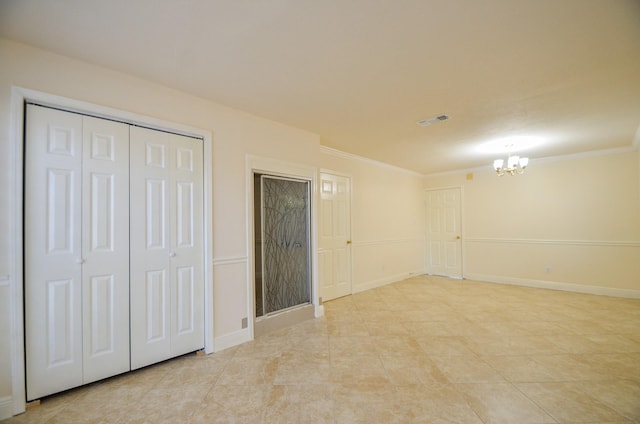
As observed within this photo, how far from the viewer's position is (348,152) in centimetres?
512

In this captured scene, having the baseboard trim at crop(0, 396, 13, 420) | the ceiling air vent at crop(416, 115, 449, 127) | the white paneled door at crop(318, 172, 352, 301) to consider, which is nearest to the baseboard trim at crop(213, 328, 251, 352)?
the baseboard trim at crop(0, 396, 13, 420)

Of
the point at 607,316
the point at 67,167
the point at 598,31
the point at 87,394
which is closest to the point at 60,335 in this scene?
the point at 87,394

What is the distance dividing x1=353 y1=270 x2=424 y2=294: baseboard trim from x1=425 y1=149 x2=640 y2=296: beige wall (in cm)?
135

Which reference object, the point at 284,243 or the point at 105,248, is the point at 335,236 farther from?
the point at 105,248

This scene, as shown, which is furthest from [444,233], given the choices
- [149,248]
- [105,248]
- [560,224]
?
[105,248]

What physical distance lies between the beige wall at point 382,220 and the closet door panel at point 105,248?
292cm

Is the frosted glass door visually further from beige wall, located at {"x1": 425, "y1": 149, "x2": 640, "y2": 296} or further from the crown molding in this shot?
beige wall, located at {"x1": 425, "y1": 149, "x2": 640, "y2": 296}

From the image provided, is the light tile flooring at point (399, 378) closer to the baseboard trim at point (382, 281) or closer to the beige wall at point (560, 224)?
the baseboard trim at point (382, 281)

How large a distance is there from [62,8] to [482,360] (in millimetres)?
4195

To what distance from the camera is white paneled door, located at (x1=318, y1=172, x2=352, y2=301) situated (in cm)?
476

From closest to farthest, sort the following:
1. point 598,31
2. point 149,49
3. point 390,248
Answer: point 598,31, point 149,49, point 390,248

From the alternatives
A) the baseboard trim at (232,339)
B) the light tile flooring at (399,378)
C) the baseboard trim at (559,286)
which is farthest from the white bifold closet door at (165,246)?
the baseboard trim at (559,286)

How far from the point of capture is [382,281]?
5.89m

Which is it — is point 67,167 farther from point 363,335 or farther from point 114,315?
point 363,335
